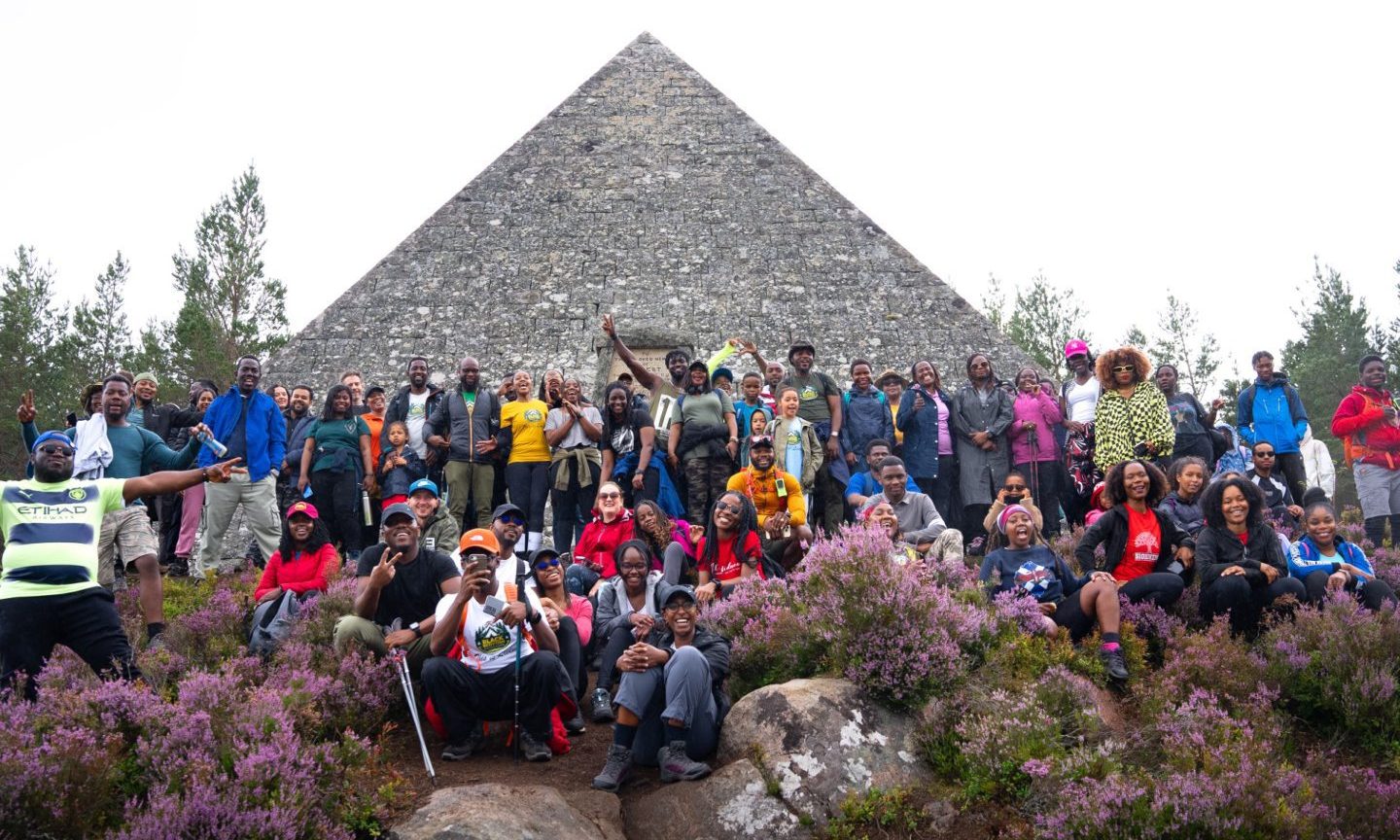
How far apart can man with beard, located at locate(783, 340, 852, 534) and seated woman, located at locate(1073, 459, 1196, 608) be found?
2.63 metres

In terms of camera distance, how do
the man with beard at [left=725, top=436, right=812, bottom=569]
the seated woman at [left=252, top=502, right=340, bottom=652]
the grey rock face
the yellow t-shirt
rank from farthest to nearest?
the grey rock face → the yellow t-shirt → the man with beard at [left=725, top=436, right=812, bottom=569] → the seated woman at [left=252, top=502, right=340, bottom=652]

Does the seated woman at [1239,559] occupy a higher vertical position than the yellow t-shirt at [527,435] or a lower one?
lower

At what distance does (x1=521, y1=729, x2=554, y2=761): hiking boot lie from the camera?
19.3 feet

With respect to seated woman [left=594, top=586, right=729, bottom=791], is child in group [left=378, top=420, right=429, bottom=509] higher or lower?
higher

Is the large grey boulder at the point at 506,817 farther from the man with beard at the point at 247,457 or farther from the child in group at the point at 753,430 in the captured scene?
the man with beard at the point at 247,457

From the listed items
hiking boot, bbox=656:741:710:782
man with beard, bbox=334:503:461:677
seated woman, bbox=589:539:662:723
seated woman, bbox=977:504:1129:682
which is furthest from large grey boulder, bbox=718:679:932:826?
man with beard, bbox=334:503:461:677

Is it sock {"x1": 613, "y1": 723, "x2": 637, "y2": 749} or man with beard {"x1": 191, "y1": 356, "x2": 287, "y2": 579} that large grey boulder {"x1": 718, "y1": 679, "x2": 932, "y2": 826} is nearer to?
sock {"x1": 613, "y1": 723, "x2": 637, "y2": 749}

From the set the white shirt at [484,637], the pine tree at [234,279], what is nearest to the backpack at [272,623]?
the white shirt at [484,637]

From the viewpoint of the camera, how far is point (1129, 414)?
8.69 meters

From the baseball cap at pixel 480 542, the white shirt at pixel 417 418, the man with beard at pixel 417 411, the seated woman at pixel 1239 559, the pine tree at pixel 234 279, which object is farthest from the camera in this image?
the pine tree at pixel 234 279

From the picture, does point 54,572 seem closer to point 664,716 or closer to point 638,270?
point 664,716

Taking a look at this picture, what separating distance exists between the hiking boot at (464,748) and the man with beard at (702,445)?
3.38m

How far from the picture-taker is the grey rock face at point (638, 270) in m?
12.5

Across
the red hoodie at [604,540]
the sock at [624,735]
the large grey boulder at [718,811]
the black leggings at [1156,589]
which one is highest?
the red hoodie at [604,540]
